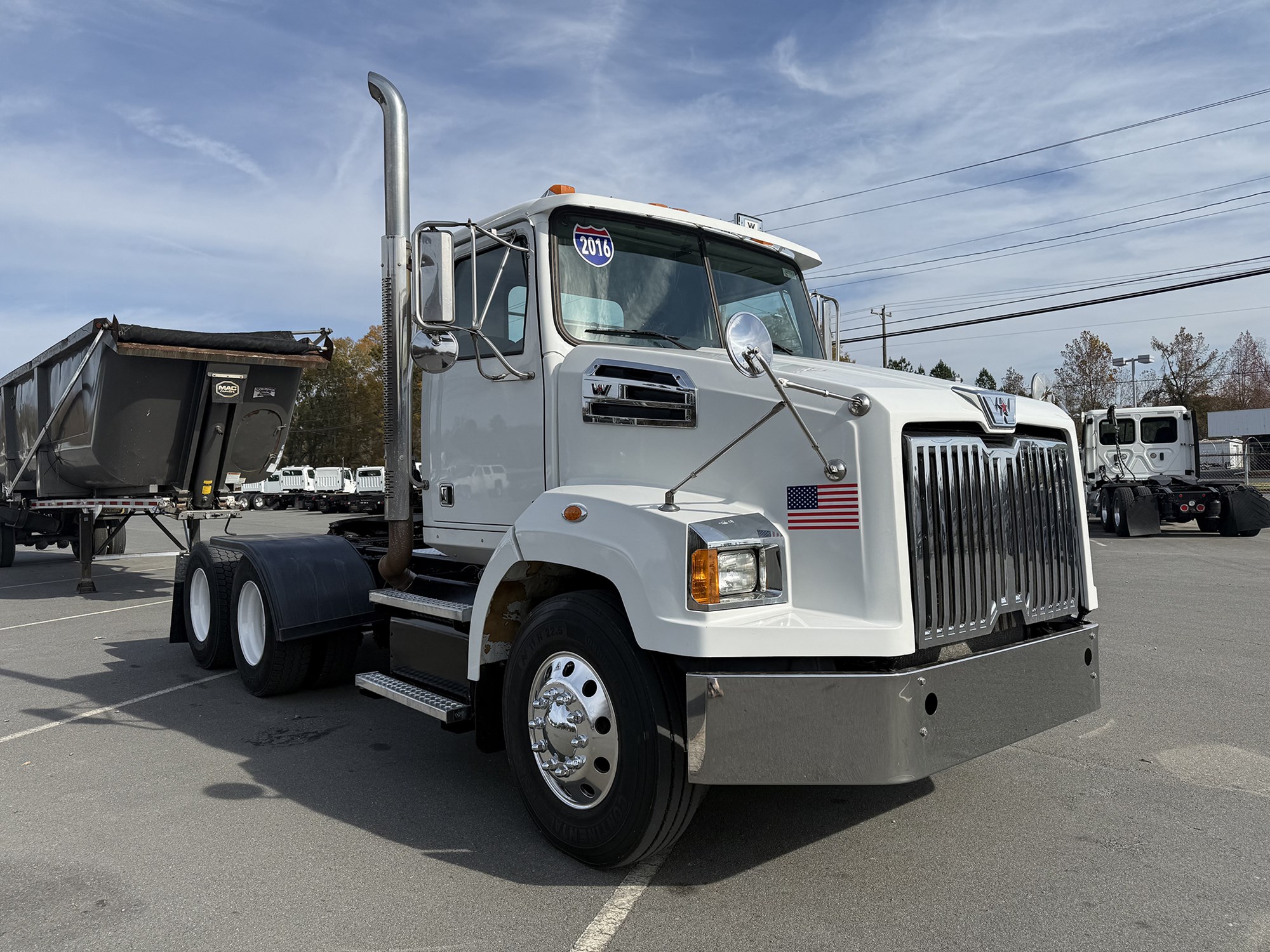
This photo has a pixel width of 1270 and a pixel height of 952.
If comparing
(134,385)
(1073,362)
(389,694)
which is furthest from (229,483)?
(1073,362)

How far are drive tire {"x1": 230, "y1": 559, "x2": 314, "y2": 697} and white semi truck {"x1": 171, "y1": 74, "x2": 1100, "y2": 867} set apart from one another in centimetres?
142

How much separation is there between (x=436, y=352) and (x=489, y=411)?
26.9 inches

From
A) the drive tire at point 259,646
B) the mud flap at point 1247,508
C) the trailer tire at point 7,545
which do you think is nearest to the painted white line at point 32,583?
the trailer tire at point 7,545

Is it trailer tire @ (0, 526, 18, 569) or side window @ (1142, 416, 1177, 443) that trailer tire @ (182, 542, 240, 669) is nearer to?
trailer tire @ (0, 526, 18, 569)

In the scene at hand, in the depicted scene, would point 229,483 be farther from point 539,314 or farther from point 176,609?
point 539,314

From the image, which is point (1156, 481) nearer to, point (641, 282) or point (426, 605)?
point (641, 282)

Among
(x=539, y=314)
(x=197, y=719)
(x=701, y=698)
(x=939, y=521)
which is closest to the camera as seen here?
(x=701, y=698)

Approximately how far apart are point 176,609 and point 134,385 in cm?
447

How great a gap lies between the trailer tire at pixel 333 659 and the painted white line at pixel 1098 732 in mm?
4449

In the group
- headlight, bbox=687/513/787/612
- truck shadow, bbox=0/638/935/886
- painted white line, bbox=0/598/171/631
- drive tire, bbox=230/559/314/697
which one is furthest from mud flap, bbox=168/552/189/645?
headlight, bbox=687/513/787/612

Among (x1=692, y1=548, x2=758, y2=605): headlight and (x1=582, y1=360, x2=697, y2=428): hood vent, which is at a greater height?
(x1=582, y1=360, x2=697, y2=428): hood vent

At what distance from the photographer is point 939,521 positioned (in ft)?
11.1

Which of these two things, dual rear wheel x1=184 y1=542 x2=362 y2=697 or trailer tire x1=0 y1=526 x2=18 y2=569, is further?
trailer tire x1=0 y1=526 x2=18 y2=569

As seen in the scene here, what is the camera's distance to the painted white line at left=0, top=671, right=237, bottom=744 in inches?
228
